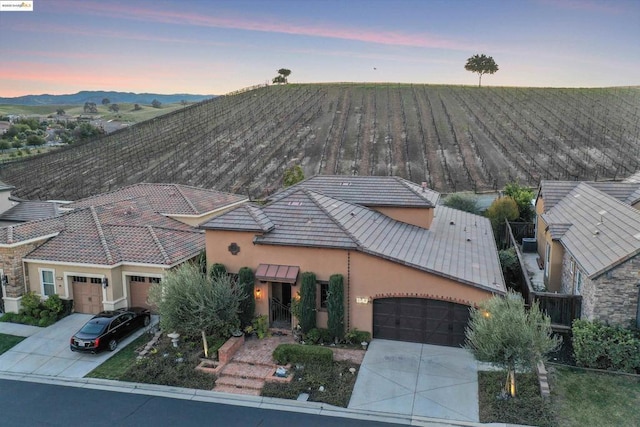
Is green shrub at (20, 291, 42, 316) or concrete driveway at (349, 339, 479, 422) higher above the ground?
green shrub at (20, 291, 42, 316)

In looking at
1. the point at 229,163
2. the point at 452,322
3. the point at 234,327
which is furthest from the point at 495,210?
the point at 229,163

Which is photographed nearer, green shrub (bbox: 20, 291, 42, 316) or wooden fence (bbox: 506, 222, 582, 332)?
wooden fence (bbox: 506, 222, 582, 332)

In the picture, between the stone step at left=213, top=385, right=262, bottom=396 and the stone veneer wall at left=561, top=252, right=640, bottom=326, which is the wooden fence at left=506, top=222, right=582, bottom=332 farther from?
the stone step at left=213, top=385, right=262, bottom=396

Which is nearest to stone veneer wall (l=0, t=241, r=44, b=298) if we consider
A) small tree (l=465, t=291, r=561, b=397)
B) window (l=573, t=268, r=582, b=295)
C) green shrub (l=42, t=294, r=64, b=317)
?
A: green shrub (l=42, t=294, r=64, b=317)

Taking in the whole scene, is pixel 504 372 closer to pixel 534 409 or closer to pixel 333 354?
pixel 534 409

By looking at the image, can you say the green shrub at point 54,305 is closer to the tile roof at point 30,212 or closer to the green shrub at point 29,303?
the green shrub at point 29,303

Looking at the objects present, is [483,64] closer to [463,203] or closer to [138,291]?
[463,203]
